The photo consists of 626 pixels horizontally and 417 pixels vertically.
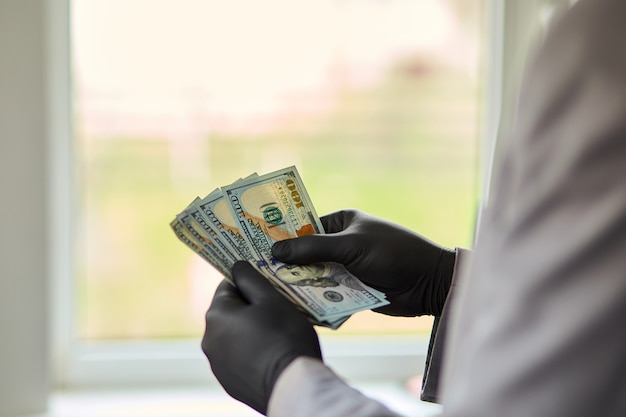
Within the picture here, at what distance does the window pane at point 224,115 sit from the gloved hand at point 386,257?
76cm

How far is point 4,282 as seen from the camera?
1789mm

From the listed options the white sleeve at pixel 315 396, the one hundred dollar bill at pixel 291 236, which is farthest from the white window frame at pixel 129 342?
the white sleeve at pixel 315 396

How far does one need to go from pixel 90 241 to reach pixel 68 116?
338mm

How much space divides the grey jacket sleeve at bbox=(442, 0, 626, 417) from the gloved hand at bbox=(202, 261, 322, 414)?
302 mm

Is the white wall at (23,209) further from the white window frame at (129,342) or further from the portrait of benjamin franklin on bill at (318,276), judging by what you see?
the portrait of benjamin franklin on bill at (318,276)

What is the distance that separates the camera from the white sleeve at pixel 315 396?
29.9 inches

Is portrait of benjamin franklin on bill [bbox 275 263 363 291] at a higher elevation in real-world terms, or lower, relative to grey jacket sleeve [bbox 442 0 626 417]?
lower

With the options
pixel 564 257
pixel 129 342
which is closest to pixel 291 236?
pixel 564 257

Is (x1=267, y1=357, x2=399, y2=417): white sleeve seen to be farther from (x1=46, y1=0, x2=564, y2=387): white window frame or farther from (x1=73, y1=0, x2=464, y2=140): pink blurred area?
(x1=73, y1=0, x2=464, y2=140): pink blurred area

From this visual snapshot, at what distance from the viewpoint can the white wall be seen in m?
1.76

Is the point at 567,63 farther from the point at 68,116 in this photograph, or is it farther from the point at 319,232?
the point at 68,116

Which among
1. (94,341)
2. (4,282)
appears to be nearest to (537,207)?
(4,282)

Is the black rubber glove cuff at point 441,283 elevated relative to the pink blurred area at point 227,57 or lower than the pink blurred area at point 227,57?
lower

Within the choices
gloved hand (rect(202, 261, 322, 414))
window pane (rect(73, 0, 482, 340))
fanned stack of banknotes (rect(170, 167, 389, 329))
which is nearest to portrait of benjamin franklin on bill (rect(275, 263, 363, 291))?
fanned stack of banknotes (rect(170, 167, 389, 329))
